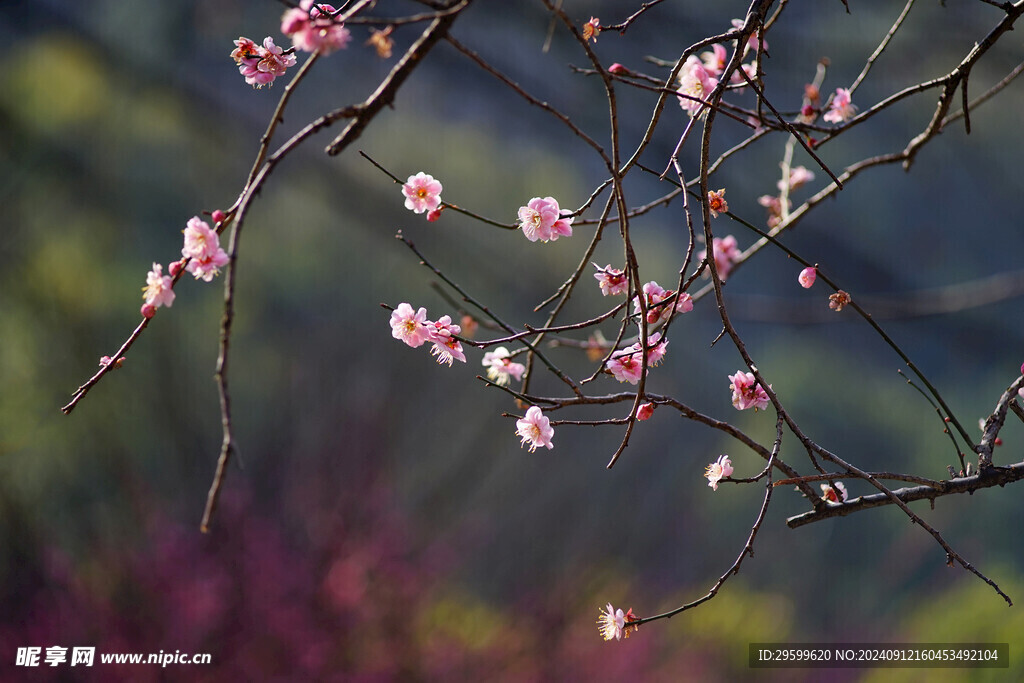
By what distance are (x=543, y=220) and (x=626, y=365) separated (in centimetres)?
16

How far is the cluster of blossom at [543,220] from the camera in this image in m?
0.73

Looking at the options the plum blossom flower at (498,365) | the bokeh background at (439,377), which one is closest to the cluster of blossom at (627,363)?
the plum blossom flower at (498,365)

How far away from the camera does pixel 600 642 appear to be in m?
1.86

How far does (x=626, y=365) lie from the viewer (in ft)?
2.56

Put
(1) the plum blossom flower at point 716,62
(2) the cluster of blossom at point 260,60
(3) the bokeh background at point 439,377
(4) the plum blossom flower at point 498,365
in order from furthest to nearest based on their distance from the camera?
(3) the bokeh background at point 439,377 → (1) the plum blossom flower at point 716,62 → (4) the plum blossom flower at point 498,365 → (2) the cluster of blossom at point 260,60

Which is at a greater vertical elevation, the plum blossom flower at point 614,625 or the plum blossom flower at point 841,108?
the plum blossom flower at point 841,108

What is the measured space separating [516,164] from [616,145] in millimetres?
1755

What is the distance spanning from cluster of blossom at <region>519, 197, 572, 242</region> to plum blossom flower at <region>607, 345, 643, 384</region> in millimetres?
129

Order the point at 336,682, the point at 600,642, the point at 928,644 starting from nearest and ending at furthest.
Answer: the point at 336,682
the point at 600,642
the point at 928,644

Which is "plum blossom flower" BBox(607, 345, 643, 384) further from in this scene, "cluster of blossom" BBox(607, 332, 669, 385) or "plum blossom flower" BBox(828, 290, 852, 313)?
"plum blossom flower" BBox(828, 290, 852, 313)

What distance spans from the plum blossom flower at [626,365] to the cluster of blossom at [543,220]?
0.42 feet

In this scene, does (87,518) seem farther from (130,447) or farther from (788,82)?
(788,82)

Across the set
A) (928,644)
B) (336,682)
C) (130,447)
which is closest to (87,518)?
(130,447)

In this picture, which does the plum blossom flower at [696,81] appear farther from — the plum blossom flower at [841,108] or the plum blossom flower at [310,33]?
the plum blossom flower at [310,33]
